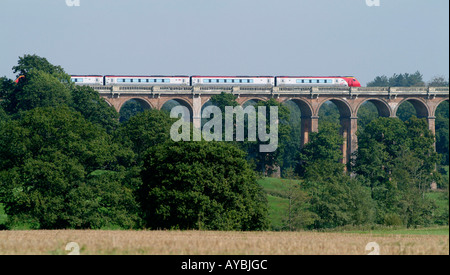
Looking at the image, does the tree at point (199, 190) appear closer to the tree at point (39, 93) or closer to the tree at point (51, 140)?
the tree at point (51, 140)

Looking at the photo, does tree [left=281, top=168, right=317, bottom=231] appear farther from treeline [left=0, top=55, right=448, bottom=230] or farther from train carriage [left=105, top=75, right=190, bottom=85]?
train carriage [left=105, top=75, right=190, bottom=85]

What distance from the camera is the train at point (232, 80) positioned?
113625 millimetres

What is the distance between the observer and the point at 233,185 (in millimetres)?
52000

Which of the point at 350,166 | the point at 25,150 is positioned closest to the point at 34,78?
the point at 25,150

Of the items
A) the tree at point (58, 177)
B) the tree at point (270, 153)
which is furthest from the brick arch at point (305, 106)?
the tree at point (58, 177)

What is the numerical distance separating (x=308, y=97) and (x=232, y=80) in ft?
42.3

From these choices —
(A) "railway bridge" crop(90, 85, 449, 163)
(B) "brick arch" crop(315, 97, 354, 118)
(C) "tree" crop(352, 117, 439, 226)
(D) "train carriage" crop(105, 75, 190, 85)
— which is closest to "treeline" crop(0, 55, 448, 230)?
(C) "tree" crop(352, 117, 439, 226)

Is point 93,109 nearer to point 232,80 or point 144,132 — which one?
point 144,132

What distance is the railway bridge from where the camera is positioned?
108 metres

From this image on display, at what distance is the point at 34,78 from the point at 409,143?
4943 centimetres

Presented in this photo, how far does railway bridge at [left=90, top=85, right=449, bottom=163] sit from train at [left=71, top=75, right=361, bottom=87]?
3937 mm

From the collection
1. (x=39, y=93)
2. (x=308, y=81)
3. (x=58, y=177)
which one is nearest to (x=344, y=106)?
(x=308, y=81)

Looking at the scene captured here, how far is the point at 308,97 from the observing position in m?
112
